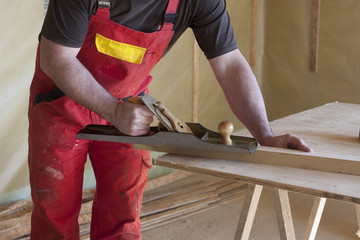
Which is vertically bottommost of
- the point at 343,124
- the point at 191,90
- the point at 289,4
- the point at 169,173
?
the point at 169,173

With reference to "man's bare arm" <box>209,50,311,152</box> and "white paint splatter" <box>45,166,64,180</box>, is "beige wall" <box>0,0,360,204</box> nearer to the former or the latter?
"white paint splatter" <box>45,166,64,180</box>

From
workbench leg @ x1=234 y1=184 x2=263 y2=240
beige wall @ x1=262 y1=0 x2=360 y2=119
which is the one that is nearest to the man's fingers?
workbench leg @ x1=234 y1=184 x2=263 y2=240

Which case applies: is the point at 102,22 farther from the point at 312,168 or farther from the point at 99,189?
the point at 312,168

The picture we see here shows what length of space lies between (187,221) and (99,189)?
129 centimetres

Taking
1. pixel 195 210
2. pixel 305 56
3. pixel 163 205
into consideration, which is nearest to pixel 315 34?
pixel 305 56

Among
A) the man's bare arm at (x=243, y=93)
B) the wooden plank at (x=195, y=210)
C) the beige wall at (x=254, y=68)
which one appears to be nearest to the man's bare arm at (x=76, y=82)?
the man's bare arm at (x=243, y=93)

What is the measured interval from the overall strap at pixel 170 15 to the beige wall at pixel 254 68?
152 centimetres

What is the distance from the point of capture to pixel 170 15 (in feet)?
6.63

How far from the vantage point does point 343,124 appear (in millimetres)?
2314

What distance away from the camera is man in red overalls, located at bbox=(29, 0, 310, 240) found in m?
1.79

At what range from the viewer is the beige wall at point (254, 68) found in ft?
10.7

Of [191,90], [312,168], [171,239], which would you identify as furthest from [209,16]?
[191,90]

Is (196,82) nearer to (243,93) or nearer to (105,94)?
(243,93)

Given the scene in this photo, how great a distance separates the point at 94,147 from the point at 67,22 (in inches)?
26.6
